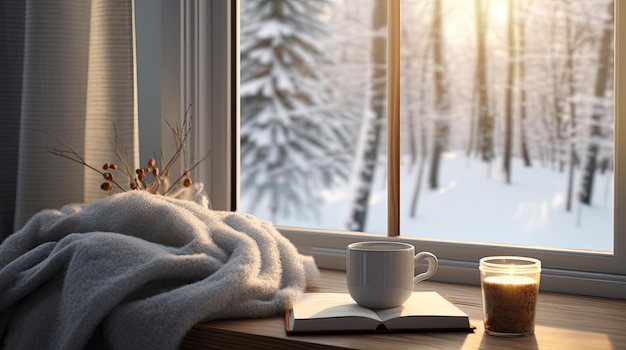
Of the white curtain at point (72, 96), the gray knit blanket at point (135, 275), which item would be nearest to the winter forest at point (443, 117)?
the white curtain at point (72, 96)

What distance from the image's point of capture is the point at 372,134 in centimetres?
566

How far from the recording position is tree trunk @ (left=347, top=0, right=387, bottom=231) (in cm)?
554

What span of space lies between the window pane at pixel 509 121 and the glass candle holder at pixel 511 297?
3.22 metres

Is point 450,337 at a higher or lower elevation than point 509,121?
lower

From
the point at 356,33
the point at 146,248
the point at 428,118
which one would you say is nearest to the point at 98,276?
the point at 146,248

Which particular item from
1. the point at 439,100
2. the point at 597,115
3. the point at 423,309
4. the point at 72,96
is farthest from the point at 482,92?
the point at 423,309

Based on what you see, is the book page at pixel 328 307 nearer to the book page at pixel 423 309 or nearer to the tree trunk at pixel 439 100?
the book page at pixel 423 309

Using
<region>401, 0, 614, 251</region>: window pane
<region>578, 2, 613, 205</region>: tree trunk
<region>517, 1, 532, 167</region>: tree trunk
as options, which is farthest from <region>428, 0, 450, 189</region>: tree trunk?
<region>578, 2, 613, 205</region>: tree trunk

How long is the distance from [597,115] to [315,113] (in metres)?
2.20

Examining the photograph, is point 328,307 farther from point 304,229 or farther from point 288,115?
point 288,115

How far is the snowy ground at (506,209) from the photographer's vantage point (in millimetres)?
4312

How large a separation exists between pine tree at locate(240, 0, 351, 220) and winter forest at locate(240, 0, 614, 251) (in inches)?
0.4

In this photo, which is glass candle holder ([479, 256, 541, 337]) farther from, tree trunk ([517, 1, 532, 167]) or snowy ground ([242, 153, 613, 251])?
tree trunk ([517, 1, 532, 167])

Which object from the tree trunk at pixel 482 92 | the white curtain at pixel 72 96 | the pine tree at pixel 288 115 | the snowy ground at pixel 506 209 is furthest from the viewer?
the pine tree at pixel 288 115
